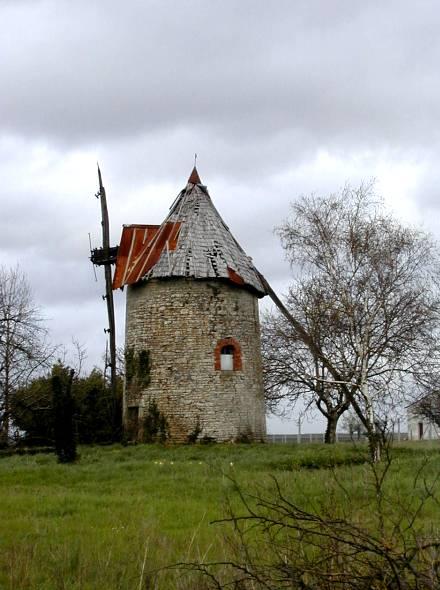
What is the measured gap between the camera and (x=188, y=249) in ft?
84.3

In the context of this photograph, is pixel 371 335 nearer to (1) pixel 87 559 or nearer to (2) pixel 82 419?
(2) pixel 82 419

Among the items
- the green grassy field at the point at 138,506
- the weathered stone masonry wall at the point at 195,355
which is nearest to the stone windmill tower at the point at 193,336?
the weathered stone masonry wall at the point at 195,355

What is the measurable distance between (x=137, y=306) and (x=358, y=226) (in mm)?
8022

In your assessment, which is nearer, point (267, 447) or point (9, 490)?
point (9, 490)

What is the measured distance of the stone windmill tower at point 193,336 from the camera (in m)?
24.3

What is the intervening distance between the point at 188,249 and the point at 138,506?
598 inches

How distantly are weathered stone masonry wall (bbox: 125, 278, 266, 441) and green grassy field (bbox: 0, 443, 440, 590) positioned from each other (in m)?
3.39

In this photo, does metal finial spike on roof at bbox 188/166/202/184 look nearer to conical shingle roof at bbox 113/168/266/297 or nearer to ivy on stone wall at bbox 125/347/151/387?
conical shingle roof at bbox 113/168/266/297

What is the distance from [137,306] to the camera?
84.0ft

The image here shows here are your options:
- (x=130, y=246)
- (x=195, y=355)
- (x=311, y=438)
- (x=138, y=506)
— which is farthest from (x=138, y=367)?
(x=311, y=438)

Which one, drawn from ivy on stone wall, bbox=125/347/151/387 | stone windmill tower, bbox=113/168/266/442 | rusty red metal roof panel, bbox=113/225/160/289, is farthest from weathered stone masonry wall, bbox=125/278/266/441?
rusty red metal roof panel, bbox=113/225/160/289

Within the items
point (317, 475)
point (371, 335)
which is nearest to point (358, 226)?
point (371, 335)

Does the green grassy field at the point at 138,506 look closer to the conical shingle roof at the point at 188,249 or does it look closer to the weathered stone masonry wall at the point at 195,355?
the weathered stone masonry wall at the point at 195,355

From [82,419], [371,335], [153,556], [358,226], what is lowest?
[153,556]
